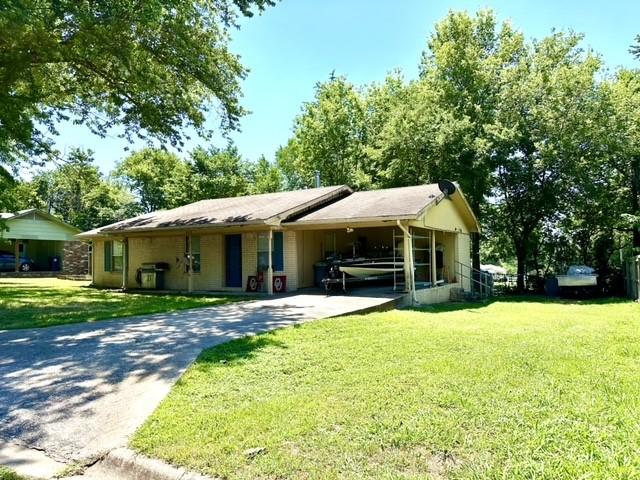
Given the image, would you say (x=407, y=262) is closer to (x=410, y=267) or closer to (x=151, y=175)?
(x=410, y=267)

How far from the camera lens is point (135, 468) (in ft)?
10.9

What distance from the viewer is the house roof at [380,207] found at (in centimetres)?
1292

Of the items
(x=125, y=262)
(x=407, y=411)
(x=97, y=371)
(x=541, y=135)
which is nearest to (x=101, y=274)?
(x=125, y=262)

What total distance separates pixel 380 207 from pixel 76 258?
2295 cm

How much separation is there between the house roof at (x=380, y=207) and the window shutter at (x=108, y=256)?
10.6m

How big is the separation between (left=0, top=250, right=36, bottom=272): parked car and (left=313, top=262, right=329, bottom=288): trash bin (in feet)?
84.4

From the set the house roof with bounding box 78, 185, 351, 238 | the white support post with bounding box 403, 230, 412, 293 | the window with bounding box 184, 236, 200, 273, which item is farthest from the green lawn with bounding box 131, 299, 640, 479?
the window with bounding box 184, 236, 200, 273

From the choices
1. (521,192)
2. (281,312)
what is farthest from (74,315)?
(521,192)

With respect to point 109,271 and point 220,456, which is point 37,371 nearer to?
point 220,456

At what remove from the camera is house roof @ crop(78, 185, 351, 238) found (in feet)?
47.9

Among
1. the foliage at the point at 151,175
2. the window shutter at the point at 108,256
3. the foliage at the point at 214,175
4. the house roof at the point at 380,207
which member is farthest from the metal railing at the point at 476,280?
the foliage at the point at 151,175

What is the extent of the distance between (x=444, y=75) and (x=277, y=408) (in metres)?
25.6

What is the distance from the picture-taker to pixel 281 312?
9867 millimetres

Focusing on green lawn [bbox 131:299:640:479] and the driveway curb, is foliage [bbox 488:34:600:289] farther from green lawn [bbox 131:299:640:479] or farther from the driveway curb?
the driveway curb
